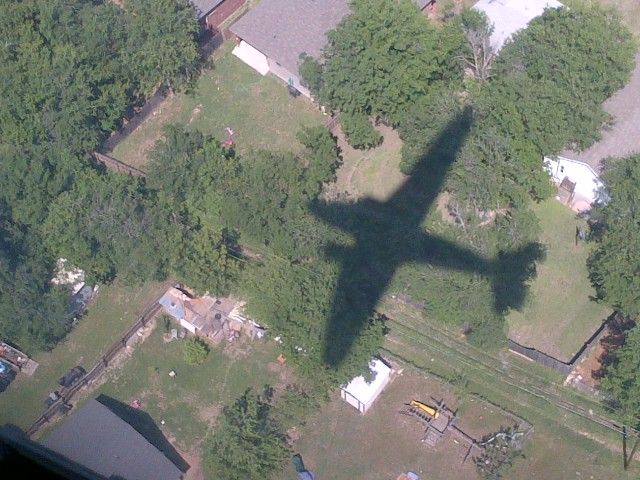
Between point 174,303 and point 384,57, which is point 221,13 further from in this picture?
point 174,303

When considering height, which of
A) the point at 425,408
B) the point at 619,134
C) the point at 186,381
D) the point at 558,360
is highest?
the point at 619,134

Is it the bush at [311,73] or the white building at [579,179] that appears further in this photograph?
the bush at [311,73]

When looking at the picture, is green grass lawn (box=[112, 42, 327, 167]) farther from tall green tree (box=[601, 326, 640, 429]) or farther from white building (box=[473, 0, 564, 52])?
tall green tree (box=[601, 326, 640, 429])

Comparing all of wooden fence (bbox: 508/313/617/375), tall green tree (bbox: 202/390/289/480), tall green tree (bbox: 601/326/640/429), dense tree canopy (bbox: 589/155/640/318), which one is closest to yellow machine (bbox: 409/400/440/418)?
wooden fence (bbox: 508/313/617/375)

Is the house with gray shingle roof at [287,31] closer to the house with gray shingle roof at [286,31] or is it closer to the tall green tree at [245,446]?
the house with gray shingle roof at [286,31]

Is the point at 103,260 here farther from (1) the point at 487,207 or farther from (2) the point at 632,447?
(2) the point at 632,447

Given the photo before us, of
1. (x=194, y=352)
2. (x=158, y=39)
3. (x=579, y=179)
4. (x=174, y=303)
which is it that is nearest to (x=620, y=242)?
(x=579, y=179)

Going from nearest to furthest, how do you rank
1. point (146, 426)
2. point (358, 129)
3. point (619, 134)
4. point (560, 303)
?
point (146, 426) → point (560, 303) → point (619, 134) → point (358, 129)

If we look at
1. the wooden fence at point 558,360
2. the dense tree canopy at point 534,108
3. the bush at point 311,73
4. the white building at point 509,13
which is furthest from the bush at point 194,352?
the white building at point 509,13
